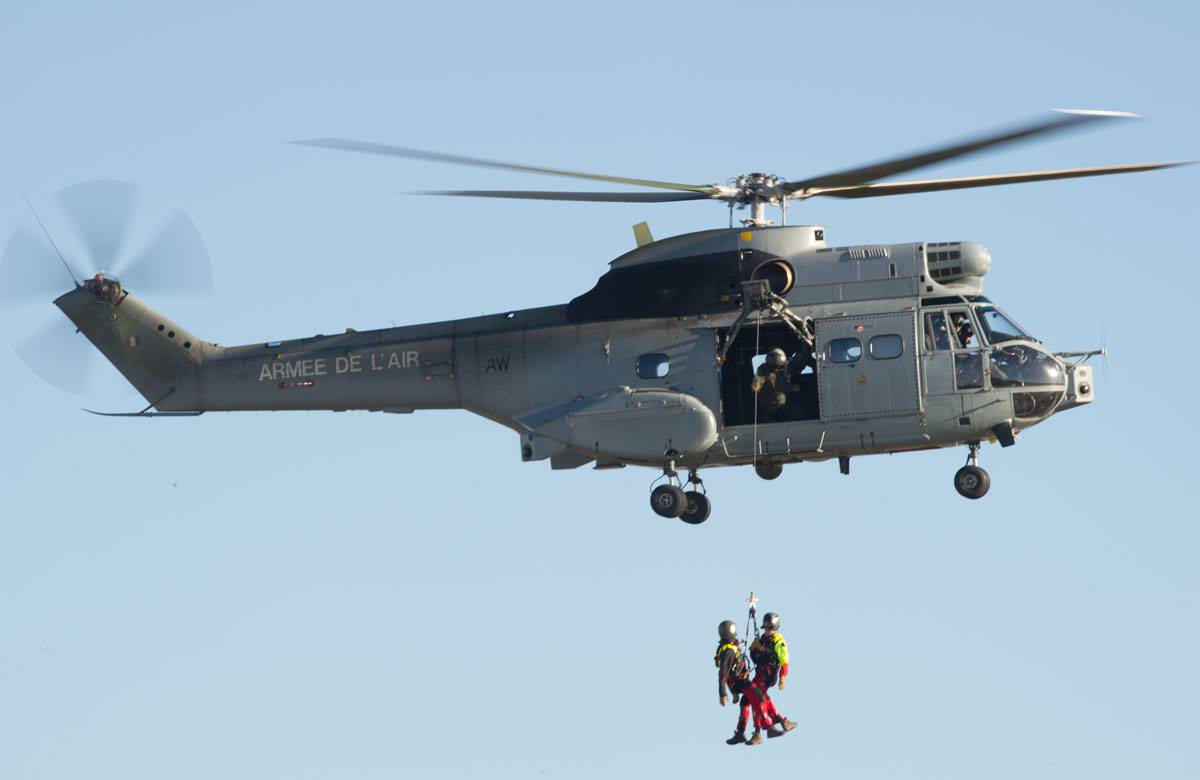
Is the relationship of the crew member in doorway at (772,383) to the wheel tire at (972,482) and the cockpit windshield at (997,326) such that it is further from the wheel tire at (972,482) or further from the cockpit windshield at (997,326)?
the cockpit windshield at (997,326)

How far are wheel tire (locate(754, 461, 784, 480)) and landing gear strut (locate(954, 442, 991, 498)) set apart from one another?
8.18 feet

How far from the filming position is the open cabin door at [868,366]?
29.0 metres

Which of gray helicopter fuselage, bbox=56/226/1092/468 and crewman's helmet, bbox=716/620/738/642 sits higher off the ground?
gray helicopter fuselage, bbox=56/226/1092/468

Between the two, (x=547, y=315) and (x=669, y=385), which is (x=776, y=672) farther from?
(x=547, y=315)

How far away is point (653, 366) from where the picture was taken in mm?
30000

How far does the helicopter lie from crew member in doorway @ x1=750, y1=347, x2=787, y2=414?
0.07ft

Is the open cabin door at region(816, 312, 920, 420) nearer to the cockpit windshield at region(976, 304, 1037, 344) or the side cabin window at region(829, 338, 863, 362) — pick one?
the side cabin window at region(829, 338, 863, 362)

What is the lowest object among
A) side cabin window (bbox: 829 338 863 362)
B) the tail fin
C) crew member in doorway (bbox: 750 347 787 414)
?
crew member in doorway (bbox: 750 347 787 414)

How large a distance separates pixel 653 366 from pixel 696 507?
215 centimetres

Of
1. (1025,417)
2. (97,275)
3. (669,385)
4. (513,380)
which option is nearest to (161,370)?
(97,275)

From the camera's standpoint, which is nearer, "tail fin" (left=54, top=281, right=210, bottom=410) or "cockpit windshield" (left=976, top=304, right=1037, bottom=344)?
"cockpit windshield" (left=976, top=304, right=1037, bottom=344)

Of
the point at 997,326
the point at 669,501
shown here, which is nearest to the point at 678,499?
the point at 669,501

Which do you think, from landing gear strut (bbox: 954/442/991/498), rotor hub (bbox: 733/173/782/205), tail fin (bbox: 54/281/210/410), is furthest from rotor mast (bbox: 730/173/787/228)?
tail fin (bbox: 54/281/210/410)

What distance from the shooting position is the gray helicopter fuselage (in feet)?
95.3
